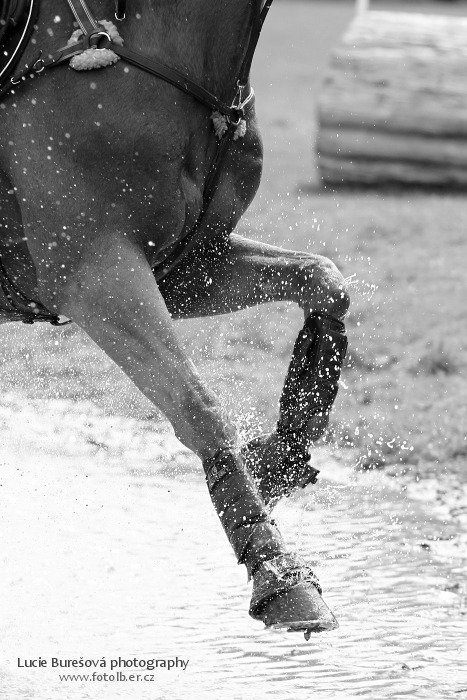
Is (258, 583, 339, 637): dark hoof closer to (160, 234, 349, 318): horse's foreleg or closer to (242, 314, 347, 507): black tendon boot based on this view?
(242, 314, 347, 507): black tendon boot

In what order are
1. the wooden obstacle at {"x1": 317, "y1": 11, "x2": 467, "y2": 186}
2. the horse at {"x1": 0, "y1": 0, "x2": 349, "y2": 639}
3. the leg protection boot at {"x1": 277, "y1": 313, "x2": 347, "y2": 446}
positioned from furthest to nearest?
1. the wooden obstacle at {"x1": 317, "y1": 11, "x2": 467, "y2": 186}
2. the leg protection boot at {"x1": 277, "y1": 313, "x2": 347, "y2": 446}
3. the horse at {"x1": 0, "y1": 0, "x2": 349, "y2": 639}

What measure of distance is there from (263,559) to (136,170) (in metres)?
0.98

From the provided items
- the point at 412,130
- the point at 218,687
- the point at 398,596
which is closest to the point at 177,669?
the point at 218,687

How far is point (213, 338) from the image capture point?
22.1ft

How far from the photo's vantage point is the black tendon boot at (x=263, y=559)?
114 inches

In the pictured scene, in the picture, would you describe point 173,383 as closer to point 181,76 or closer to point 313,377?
point 313,377

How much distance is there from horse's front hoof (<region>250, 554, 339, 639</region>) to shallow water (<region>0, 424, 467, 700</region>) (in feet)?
1.36

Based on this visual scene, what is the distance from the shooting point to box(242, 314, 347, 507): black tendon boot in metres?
3.52

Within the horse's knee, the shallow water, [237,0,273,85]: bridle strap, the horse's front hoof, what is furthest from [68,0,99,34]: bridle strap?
the shallow water

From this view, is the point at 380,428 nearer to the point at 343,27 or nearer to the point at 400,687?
the point at 400,687

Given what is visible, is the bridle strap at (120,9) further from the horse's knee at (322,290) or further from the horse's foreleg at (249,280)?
the horse's knee at (322,290)

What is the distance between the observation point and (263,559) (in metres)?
2.94

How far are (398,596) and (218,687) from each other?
2.86 ft

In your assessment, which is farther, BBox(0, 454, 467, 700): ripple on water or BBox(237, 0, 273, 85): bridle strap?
BBox(0, 454, 467, 700): ripple on water
